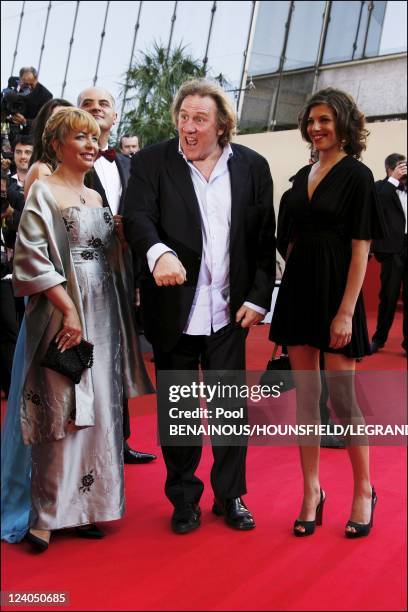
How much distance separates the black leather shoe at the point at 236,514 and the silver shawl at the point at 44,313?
1.77 ft

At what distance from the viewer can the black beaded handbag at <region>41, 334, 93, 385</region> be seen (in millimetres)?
2078

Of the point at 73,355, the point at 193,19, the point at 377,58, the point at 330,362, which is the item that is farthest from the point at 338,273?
the point at 193,19

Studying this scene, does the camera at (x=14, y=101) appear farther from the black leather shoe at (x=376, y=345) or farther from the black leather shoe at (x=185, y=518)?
the black leather shoe at (x=185, y=518)

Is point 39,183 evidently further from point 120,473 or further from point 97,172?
point 120,473

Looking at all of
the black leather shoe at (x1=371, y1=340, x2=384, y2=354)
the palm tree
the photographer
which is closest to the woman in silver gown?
the black leather shoe at (x1=371, y1=340, x2=384, y2=354)

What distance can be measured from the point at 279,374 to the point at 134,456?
846mm

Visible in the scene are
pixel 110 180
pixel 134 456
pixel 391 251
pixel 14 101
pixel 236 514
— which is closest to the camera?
pixel 236 514

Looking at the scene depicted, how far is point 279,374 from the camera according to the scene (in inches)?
135

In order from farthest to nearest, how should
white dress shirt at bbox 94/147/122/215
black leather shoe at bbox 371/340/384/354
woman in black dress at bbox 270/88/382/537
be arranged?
black leather shoe at bbox 371/340/384/354
white dress shirt at bbox 94/147/122/215
woman in black dress at bbox 270/88/382/537

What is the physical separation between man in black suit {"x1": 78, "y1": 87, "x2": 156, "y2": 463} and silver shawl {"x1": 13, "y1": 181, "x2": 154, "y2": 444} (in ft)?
1.61

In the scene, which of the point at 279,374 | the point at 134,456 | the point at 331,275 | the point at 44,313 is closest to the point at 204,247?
the point at 331,275

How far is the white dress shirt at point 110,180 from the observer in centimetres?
275

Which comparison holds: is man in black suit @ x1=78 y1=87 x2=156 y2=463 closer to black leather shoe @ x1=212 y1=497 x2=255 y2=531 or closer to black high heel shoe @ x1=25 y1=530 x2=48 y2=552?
black leather shoe @ x1=212 y1=497 x2=255 y2=531

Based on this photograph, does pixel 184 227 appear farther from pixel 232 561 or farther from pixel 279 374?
pixel 279 374
